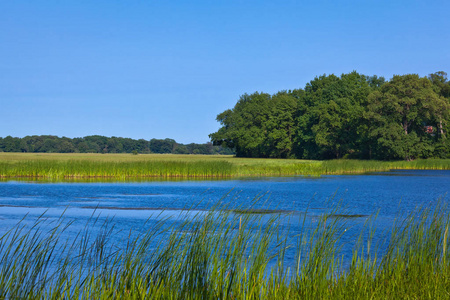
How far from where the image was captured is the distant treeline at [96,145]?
14162 cm

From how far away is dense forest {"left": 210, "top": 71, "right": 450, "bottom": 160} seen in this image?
5541cm

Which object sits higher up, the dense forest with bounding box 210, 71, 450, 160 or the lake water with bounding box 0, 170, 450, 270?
the dense forest with bounding box 210, 71, 450, 160

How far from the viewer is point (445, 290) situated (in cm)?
562

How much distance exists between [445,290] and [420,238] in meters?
1.52

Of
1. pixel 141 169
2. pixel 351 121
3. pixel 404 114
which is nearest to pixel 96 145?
pixel 351 121

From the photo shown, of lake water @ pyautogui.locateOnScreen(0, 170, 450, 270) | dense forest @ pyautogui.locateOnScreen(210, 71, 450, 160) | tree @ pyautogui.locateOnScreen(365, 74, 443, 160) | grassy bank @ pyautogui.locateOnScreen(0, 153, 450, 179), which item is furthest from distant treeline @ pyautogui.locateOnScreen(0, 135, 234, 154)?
lake water @ pyautogui.locateOnScreen(0, 170, 450, 270)

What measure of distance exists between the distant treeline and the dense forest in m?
48.1

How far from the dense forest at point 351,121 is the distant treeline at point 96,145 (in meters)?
48.1

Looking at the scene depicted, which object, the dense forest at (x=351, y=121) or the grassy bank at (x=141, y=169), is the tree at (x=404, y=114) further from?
the grassy bank at (x=141, y=169)

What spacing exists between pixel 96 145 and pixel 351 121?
354ft

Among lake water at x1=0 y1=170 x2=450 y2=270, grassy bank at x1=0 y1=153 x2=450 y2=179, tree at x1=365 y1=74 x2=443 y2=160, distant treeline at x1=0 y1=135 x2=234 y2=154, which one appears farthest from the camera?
distant treeline at x1=0 y1=135 x2=234 y2=154

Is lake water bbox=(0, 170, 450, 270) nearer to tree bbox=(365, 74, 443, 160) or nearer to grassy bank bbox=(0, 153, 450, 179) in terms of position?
grassy bank bbox=(0, 153, 450, 179)

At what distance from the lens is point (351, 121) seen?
6400 cm

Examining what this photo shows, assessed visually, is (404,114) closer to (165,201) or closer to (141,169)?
(141,169)
